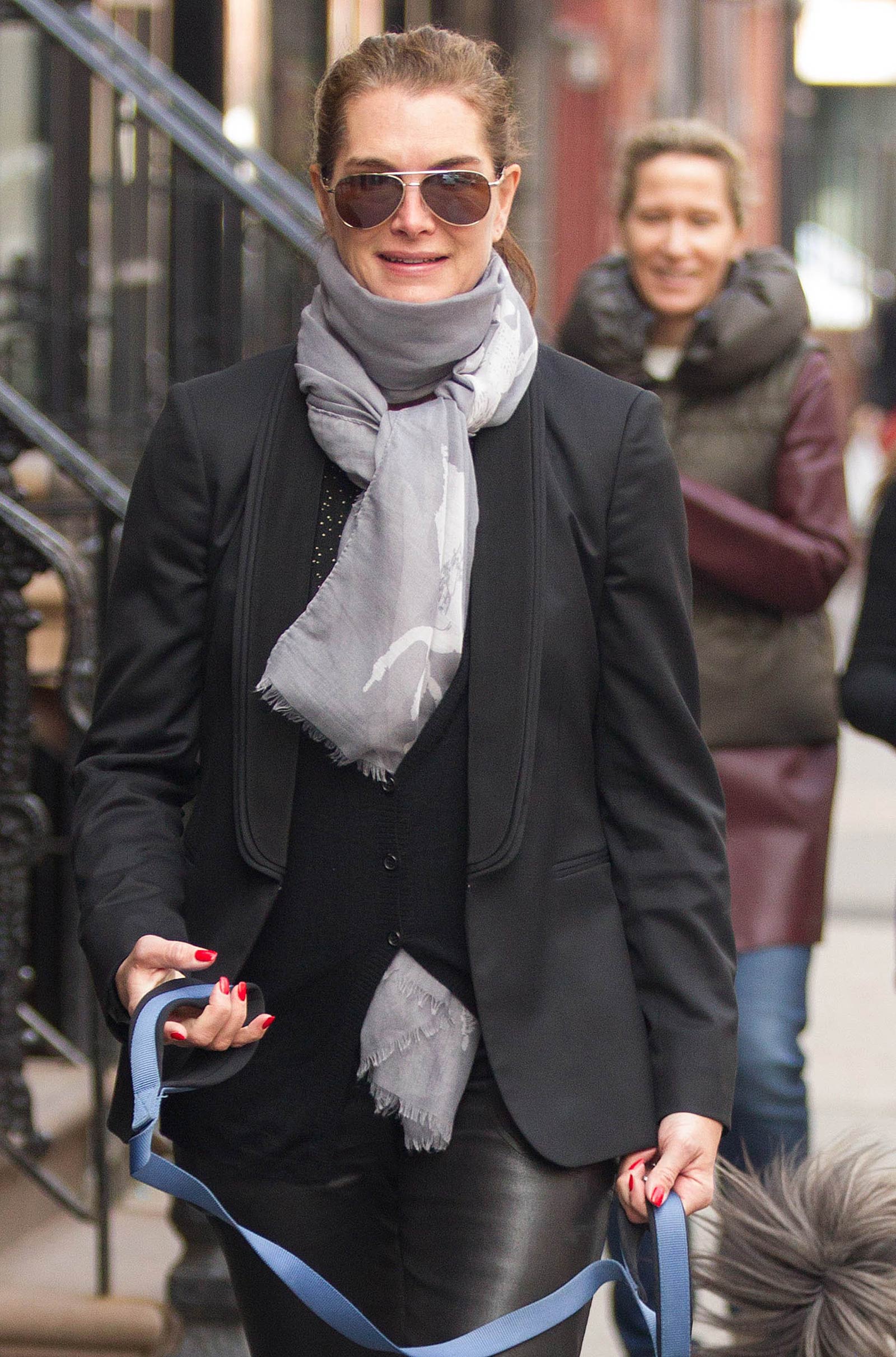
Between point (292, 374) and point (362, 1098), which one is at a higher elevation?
point (292, 374)

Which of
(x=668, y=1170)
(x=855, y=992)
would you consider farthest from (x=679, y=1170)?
(x=855, y=992)

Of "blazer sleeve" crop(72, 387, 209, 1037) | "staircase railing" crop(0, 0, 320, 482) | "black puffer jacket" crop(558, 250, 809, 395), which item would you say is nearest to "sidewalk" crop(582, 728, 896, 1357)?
"blazer sleeve" crop(72, 387, 209, 1037)

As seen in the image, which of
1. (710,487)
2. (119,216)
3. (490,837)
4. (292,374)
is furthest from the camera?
(119,216)

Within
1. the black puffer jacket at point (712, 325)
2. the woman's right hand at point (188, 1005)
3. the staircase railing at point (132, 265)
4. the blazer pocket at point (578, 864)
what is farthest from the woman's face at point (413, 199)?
the staircase railing at point (132, 265)

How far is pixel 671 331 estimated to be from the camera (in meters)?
4.11

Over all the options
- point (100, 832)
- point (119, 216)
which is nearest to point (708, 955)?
point (100, 832)

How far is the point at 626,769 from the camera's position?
2.38 meters

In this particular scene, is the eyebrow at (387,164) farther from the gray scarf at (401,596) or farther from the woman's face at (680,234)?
the woman's face at (680,234)

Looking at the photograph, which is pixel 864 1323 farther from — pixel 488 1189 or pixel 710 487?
pixel 710 487

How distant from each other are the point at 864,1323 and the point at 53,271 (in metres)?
5.35

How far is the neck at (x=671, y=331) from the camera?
13.4ft

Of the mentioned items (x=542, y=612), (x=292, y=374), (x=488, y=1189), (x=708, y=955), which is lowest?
(x=488, y=1189)

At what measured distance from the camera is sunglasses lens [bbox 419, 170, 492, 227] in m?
2.37

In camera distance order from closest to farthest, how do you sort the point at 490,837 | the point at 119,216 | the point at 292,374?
the point at 490,837
the point at 292,374
the point at 119,216
